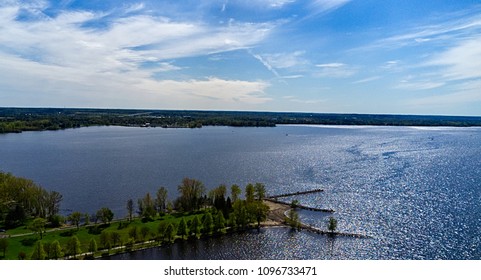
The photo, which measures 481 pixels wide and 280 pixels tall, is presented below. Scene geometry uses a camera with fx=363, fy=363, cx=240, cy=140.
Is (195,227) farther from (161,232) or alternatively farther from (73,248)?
(73,248)

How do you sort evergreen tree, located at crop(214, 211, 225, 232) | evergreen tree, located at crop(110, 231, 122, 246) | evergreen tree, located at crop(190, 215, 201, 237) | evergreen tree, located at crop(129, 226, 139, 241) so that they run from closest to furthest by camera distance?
evergreen tree, located at crop(110, 231, 122, 246) → evergreen tree, located at crop(129, 226, 139, 241) → evergreen tree, located at crop(190, 215, 201, 237) → evergreen tree, located at crop(214, 211, 225, 232)

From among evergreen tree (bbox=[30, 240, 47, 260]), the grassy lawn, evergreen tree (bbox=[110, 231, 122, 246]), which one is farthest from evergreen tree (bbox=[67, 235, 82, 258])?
evergreen tree (bbox=[110, 231, 122, 246])

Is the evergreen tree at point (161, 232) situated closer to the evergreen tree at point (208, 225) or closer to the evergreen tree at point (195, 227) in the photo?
the evergreen tree at point (195, 227)

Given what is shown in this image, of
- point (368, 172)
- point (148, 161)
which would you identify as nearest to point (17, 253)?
point (148, 161)

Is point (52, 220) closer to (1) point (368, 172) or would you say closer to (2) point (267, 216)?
(2) point (267, 216)

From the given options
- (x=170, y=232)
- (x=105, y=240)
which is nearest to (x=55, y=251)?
(x=105, y=240)

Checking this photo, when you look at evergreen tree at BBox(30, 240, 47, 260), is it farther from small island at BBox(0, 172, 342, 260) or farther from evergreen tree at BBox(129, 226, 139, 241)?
evergreen tree at BBox(129, 226, 139, 241)

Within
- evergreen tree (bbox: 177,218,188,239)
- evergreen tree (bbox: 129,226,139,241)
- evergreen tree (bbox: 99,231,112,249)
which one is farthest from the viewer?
evergreen tree (bbox: 177,218,188,239)

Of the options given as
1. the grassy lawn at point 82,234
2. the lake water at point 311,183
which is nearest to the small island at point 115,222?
the grassy lawn at point 82,234
